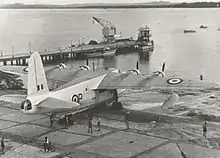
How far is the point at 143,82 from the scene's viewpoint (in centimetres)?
4009

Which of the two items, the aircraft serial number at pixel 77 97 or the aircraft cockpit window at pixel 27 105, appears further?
the aircraft serial number at pixel 77 97

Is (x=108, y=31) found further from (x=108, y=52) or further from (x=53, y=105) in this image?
(x=53, y=105)

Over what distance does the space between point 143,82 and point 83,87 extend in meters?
6.67

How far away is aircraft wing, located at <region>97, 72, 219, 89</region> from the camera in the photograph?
126 ft

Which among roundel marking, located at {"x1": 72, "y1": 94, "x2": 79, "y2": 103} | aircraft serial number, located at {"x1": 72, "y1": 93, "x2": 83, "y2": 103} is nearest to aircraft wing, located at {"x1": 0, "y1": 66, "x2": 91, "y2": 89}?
aircraft serial number, located at {"x1": 72, "y1": 93, "x2": 83, "y2": 103}

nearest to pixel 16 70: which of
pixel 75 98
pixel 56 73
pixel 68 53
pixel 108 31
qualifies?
pixel 56 73

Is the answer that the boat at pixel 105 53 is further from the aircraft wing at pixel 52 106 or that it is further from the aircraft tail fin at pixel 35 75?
the aircraft wing at pixel 52 106

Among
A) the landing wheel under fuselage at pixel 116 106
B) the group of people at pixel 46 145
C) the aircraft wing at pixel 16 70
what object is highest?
the aircraft wing at pixel 16 70

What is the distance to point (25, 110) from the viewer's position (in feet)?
104

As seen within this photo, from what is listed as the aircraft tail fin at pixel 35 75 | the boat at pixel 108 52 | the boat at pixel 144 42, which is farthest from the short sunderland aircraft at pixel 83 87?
the boat at pixel 144 42

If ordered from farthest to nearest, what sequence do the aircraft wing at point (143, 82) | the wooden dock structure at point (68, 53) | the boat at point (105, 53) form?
the boat at point (105, 53) → the wooden dock structure at point (68, 53) → the aircraft wing at point (143, 82)

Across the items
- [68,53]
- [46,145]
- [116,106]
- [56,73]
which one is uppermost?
[56,73]

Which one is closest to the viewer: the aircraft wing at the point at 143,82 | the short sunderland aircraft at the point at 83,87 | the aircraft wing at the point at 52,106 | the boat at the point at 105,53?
the aircraft wing at the point at 52,106

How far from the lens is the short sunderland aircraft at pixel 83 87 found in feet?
105
